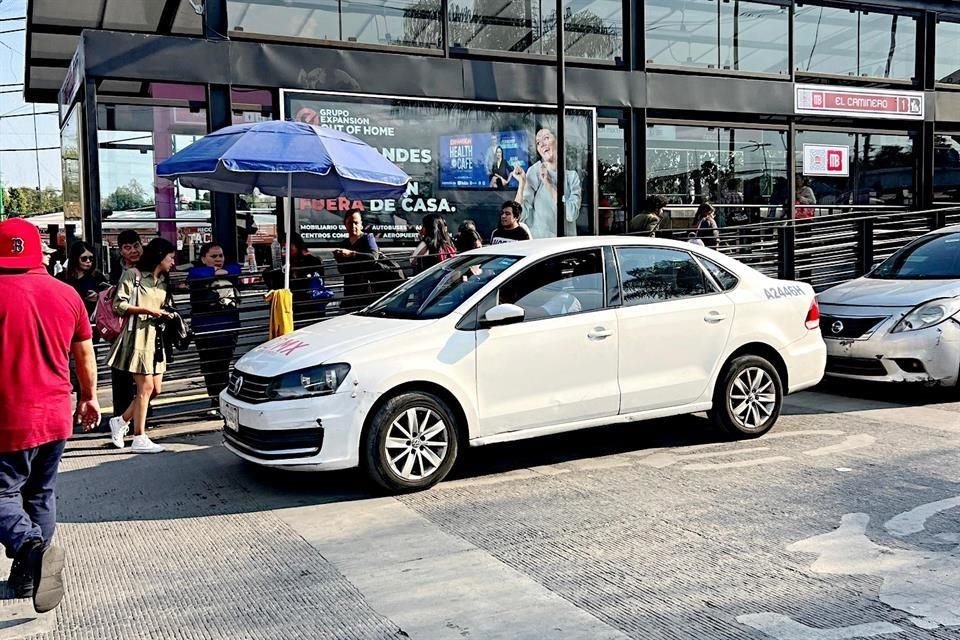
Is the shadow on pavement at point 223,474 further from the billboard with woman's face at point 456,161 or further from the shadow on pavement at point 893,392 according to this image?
the billboard with woman's face at point 456,161

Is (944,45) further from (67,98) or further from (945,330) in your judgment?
(67,98)

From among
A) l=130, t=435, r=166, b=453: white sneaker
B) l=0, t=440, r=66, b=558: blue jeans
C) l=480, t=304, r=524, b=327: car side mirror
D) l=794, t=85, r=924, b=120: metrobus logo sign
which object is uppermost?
l=794, t=85, r=924, b=120: metrobus logo sign

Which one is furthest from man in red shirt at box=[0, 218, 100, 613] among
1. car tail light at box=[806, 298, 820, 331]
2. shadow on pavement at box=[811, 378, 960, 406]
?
shadow on pavement at box=[811, 378, 960, 406]

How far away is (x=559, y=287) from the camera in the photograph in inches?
256

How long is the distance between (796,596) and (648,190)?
1121 cm

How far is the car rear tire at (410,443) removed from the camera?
5.67 metres

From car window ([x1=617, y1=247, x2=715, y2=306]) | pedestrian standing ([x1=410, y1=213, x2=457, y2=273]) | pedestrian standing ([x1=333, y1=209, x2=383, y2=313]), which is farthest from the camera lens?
pedestrian standing ([x1=410, y1=213, x2=457, y2=273])

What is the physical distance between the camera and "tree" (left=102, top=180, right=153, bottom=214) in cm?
1164

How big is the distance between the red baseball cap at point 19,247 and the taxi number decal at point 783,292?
17.6 feet

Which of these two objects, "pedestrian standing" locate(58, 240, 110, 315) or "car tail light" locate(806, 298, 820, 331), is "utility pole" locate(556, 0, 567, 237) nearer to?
"car tail light" locate(806, 298, 820, 331)

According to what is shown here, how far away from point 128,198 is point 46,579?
29.2 ft

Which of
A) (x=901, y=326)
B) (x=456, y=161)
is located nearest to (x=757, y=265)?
(x=901, y=326)

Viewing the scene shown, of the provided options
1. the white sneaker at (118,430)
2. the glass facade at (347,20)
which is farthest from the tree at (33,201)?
the white sneaker at (118,430)

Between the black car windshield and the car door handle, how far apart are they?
0.77 meters
